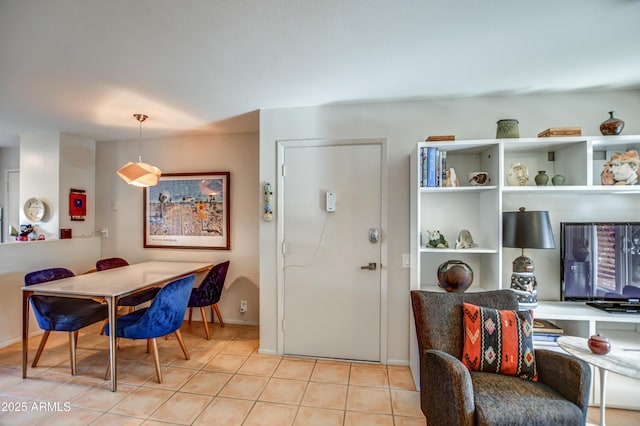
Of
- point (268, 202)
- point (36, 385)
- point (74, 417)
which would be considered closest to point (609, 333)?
point (268, 202)

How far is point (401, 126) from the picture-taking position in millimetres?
2652

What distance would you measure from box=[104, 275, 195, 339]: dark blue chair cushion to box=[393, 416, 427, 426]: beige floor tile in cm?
186

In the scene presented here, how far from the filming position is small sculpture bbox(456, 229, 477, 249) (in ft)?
7.73

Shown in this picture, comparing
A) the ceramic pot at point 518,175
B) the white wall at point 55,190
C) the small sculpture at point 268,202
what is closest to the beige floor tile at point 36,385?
the white wall at point 55,190

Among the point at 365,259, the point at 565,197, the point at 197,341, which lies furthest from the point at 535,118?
the point at 197,341

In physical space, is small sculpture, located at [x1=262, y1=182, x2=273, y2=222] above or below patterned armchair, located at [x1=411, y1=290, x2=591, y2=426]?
above

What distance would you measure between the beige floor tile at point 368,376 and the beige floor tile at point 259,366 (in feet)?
2.27

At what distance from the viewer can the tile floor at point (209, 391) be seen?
77.6 inches

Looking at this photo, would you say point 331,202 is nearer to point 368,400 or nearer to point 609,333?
point 368,400

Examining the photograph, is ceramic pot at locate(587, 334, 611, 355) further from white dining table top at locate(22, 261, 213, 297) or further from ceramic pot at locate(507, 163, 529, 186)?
white dining table top at locate(22, 261, 213, 297)

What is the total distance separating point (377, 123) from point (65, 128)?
3.63 m

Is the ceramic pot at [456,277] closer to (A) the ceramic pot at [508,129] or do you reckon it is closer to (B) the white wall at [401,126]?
(B) the white wall at [401,126]

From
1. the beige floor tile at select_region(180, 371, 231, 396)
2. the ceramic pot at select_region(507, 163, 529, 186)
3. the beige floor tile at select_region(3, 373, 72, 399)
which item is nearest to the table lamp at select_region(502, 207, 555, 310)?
the ceramic pot at select_region(507, 163, 529, 186)

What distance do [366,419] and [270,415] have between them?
64cm
